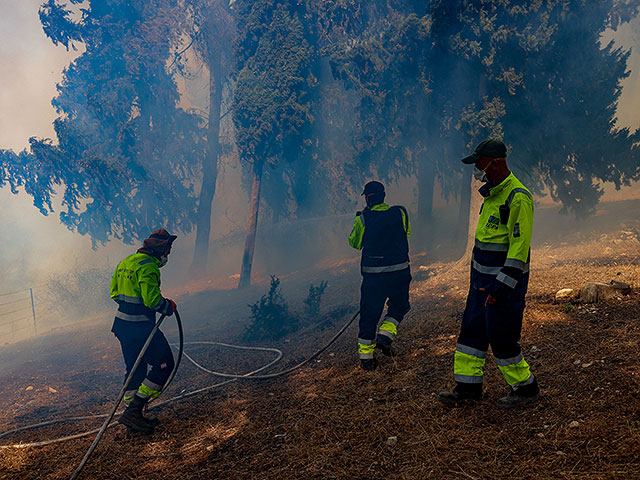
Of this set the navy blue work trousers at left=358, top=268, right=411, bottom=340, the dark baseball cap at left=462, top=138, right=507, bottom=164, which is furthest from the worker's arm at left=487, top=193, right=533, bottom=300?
the navy blue work trousers at left=358, top=268, right=411, bottom=340

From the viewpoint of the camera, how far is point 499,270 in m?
3.42

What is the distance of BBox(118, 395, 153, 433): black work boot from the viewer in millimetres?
4699

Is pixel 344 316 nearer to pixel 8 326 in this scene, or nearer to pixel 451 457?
pixel 451 457

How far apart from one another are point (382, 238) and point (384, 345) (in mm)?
1266

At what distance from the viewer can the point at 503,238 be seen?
11.3 ft

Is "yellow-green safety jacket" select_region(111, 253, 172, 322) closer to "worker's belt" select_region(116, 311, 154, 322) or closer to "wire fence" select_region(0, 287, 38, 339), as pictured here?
"worker's belt" select_region(116, 311, 154, 322)

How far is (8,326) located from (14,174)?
7.09 m

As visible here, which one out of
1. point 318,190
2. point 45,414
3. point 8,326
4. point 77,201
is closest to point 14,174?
point 77,201

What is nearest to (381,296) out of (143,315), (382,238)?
(382,238)

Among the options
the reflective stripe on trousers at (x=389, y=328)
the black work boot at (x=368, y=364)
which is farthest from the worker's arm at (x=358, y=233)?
the black work boot at (x=368, y=364)

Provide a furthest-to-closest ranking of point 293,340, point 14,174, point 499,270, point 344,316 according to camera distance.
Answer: point 14,174
point 344,316
point 293,340
point 499,270

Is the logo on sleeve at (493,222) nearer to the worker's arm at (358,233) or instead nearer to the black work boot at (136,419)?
the worker's arm at (358,233)

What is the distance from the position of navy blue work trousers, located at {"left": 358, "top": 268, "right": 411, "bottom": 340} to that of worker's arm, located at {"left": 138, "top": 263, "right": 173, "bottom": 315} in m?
2.21

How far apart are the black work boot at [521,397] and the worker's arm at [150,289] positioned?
3.47 meters
